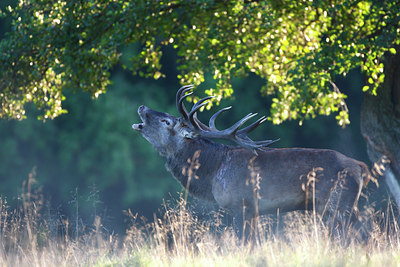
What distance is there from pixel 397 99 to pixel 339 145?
9120 mm

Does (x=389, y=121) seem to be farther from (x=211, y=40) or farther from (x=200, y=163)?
(x=200, y=163)

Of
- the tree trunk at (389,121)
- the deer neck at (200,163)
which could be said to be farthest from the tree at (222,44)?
the deer neck at (200,163)

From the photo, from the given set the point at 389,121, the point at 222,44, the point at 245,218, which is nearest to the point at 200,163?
the point at 245,218

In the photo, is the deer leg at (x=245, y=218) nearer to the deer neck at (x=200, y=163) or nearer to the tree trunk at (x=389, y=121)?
the deer neck at (x=200, y=163)

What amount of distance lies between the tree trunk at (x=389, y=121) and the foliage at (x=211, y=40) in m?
0.23

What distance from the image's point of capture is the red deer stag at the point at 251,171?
7621 millimetres

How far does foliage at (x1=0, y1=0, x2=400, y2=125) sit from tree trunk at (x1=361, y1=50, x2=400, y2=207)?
0.23m

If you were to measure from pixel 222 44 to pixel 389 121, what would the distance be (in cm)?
322

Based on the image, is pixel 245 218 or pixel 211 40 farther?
pixel 211 40

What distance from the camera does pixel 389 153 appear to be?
→ 10.1m

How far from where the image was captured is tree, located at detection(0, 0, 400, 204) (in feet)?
31.3

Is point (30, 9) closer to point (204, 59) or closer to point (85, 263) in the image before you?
point (204, 59)

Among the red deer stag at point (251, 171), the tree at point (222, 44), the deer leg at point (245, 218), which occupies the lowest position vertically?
the deer leg at point (245, 218)

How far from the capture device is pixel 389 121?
10.1 meters
